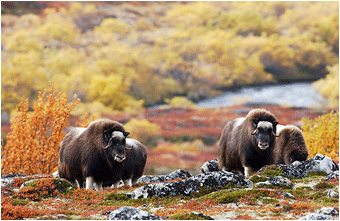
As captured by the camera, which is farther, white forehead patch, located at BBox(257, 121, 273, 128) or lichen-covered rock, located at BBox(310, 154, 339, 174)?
lichen-covered rock, located at BBox(310, 154, 339, 174)

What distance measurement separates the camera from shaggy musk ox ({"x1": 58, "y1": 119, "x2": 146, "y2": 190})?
1062 cm

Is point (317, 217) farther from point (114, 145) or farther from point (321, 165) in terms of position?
point (321, 165)

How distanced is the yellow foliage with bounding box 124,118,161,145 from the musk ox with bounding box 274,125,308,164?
2336 cm

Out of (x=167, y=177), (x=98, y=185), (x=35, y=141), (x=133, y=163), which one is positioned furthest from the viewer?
(x=35, y=141)

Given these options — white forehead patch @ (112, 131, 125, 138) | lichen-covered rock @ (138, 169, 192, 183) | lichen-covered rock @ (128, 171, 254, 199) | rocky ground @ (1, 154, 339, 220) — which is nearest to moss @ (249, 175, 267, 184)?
rocky ground @ (1, 154, 339, 220)

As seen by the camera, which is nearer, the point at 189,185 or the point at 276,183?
the point at 189,185

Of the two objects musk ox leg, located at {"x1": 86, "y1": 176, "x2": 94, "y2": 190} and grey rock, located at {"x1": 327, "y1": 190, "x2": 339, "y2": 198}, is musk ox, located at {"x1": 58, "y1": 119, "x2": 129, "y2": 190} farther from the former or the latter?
grey rock, located at {"x1": 327, "y1": 190, "x2": 339, "y2": 198}

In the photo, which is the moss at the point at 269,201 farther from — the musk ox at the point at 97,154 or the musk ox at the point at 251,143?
the musk ox at the point at 97,154

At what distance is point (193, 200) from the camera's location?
8664 mm

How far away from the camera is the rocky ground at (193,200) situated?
7.45 m

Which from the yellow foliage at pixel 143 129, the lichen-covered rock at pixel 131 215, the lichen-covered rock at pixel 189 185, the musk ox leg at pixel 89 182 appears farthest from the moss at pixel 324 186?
the yellow foliage at pixel 143 129

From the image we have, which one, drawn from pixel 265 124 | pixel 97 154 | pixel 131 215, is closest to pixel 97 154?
pixel 97 154

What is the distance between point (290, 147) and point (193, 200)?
6.53 m

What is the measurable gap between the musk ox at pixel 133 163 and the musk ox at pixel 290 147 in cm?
487
